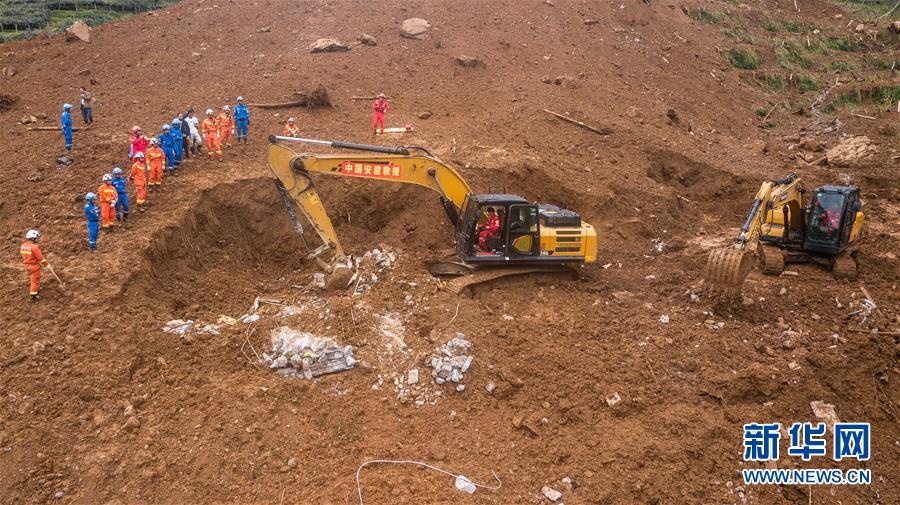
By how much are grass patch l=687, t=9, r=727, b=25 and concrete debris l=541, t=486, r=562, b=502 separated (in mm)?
26816

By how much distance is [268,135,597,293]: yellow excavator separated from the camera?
11.4m

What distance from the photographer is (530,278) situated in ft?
40.7

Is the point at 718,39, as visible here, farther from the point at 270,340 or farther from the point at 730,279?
the point at 270,340

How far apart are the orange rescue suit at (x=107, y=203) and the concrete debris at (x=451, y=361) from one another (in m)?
6.70

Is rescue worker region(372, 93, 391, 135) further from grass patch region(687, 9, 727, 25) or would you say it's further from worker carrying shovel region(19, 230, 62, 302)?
grass patch region(687, 9, 727, 25)

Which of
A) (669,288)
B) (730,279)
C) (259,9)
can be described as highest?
(259,9)

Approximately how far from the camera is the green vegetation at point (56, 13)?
27.2 meters

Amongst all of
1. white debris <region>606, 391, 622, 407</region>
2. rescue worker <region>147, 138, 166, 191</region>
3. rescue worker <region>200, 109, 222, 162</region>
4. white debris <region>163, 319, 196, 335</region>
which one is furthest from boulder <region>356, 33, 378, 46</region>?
white debris <region>606, 391, 622, 407</region>

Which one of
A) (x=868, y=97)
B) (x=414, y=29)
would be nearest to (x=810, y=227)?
(x=868, y=97)

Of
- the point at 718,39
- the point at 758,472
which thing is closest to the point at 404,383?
the point at 758,472

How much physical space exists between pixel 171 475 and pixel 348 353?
2947 millimetres

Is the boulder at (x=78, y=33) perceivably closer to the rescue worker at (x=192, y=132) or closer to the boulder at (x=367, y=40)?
the boulder at (x=367, y=40)

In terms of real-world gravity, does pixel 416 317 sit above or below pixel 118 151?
below

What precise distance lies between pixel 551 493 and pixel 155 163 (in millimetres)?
10397
